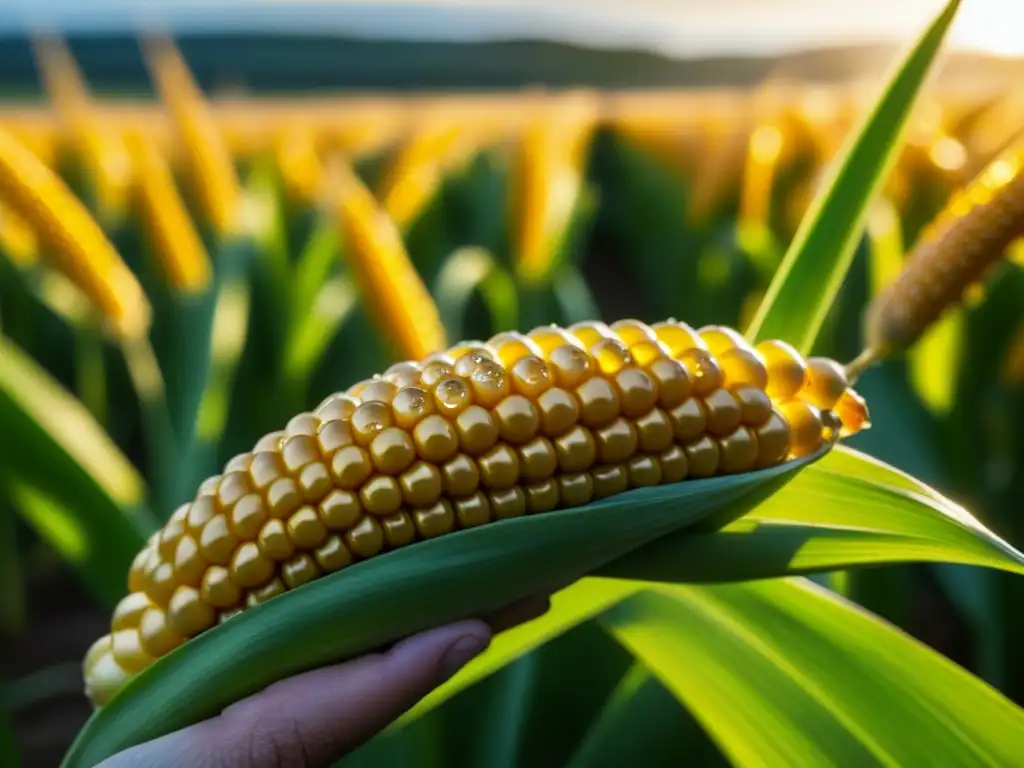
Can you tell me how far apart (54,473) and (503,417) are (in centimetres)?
115

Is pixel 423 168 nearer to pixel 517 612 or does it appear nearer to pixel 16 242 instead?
pixel 16 242

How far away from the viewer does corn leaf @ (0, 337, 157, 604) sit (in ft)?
5.23

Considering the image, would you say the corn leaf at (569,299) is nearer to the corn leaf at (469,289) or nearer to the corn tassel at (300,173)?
the corn leaf at (469,289)

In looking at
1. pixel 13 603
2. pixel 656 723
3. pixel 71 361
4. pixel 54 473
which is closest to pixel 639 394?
pixel 656 723

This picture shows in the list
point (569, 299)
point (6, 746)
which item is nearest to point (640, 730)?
point (6, 746)

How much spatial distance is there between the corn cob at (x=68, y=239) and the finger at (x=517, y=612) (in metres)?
1.69

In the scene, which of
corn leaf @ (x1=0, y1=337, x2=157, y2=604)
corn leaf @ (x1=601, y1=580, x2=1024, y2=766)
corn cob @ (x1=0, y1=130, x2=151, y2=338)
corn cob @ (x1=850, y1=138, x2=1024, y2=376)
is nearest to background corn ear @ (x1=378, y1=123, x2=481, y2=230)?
corn cob @ (x1=0, y1=130, x2=151, y2=338)

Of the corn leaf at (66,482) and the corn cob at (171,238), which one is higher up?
the corn cob at (171,238)

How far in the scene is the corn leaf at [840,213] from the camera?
107 centimetres

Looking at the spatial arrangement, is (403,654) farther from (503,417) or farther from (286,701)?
(503,417)

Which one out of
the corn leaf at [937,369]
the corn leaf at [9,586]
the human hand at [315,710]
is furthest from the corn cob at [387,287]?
the corn leaf at [9,586]

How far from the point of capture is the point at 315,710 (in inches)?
32.8

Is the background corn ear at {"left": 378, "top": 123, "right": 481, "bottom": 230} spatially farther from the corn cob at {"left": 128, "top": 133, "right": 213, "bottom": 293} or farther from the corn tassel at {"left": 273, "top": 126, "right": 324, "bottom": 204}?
the corn cob at {"left": 128, "top": 133, "right": 213, "bottom": 293}

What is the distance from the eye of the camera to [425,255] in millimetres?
4004
